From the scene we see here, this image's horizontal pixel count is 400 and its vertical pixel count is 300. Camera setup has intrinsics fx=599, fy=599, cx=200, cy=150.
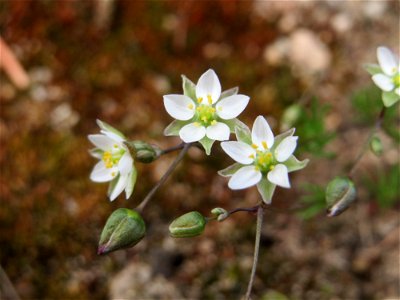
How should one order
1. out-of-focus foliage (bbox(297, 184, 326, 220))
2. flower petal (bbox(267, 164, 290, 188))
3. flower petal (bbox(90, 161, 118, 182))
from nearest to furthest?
flower petal (bbox(267, 164, 290, 188))
flower petal (bbox(90, 161, 118, 182))
out-of-focus foliage (bbox(297, 184, 326, 220))

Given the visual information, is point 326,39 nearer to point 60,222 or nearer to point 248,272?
point 248,272

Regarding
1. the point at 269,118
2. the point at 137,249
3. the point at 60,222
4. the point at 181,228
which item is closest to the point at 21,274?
the point at 60,222

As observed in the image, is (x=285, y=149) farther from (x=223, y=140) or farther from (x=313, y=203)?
(x=313, y=203)

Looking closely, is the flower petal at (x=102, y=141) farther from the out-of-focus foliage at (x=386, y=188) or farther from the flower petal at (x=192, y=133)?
the out-of-focus foliage at (x=386, y=188)

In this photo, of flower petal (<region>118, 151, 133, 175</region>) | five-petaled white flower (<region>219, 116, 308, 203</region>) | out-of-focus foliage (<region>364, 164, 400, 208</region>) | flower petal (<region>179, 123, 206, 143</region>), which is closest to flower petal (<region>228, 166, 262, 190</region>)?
five-petaled white flower (<region>219, 116, 308, 203</region>)

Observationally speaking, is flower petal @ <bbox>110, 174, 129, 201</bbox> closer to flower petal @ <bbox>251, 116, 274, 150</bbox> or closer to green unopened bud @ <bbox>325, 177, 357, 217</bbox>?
flower petal @ <bbox>251, 116, 274, 150</bbox>

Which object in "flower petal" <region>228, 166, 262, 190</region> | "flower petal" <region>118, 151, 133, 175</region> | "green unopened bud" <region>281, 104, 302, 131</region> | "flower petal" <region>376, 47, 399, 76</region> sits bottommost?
"green unopened bud" <region>281, 104, 302, 131</region>
